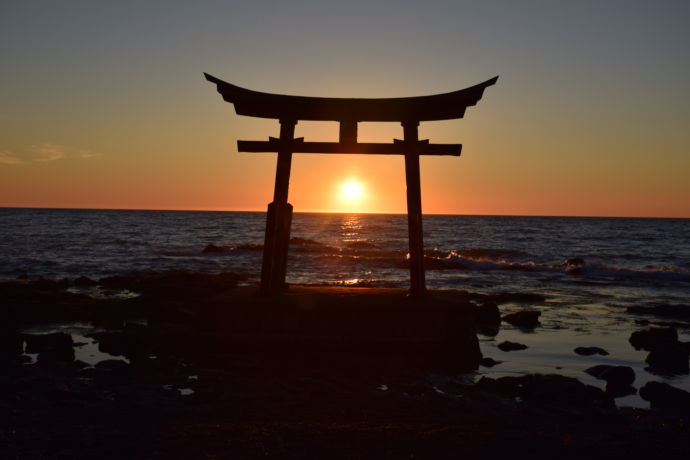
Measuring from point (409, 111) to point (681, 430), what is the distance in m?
6.03

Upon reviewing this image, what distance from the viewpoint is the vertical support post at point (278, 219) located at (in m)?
10.1

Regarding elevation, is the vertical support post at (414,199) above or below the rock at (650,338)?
above

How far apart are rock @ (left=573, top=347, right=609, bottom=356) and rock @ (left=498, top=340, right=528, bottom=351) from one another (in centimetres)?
95

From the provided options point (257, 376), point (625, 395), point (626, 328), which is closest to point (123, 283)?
point (257, 376)

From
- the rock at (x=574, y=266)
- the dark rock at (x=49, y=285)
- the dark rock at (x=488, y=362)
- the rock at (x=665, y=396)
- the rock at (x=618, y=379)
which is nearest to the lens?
the rock at (x=665, y=396)

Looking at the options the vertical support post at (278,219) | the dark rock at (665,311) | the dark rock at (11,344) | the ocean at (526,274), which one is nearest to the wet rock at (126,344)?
the dark rock at (11,344)

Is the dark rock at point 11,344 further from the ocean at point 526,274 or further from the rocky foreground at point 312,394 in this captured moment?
the ocean at point 526,274

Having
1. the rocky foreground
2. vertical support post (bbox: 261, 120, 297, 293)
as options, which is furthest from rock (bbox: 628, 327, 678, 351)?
vertical support post (bbox: 261, 120, 297, 293)

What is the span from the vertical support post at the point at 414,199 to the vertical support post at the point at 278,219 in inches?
79.0

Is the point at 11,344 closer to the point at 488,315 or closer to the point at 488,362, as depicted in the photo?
the point at 488,362

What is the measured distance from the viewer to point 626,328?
45.6 ft

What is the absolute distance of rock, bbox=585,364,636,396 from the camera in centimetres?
823

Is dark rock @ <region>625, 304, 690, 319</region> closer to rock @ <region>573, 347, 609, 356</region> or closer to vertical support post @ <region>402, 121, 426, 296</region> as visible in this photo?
rock @ <region>573, 347, 609, 356</region>

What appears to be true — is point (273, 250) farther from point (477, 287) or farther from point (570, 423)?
point (477, 287)
